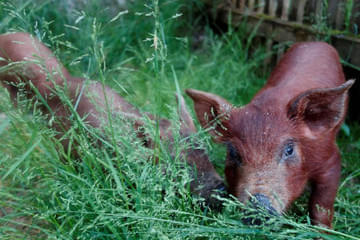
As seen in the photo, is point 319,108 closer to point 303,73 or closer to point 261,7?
point 303,73

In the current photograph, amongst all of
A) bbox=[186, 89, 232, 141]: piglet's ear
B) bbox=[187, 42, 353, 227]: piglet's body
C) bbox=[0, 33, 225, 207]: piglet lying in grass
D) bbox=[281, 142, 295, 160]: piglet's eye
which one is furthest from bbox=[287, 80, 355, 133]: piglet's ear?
bbox=[0, 33, 225, 207]: piglet lying in grass

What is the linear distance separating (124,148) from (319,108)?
1203 mm

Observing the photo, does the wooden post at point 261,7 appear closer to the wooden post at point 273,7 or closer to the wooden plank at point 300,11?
the wooden post at point 273,7

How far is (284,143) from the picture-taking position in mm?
2434

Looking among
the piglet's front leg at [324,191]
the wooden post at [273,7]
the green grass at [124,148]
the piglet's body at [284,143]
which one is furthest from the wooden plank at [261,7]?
the piglet's front leg at [324,191]

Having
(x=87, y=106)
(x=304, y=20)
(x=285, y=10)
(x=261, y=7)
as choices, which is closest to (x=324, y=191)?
(x=87, y=106)

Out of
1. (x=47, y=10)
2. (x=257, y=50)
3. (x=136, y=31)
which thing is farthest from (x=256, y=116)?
(x=47, y=10)

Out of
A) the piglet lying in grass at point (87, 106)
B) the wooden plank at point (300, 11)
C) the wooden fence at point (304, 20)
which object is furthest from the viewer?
the wooden plank at point (300, 11)

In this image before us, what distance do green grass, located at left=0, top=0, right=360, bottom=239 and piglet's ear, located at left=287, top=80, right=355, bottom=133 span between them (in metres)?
0.37

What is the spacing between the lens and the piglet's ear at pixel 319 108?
7.79ft

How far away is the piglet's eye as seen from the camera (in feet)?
7.99

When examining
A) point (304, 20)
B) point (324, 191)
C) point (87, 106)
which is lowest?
point (324, 191)

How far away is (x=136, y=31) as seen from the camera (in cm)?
501

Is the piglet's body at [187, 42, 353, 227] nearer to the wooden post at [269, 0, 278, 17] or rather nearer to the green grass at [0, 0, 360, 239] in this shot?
the green grass at [0, 0, 360, 239]
